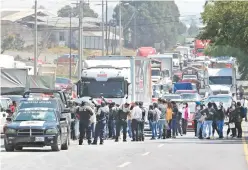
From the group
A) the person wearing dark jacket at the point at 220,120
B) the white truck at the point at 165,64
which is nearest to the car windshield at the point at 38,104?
the person wearing dark jacket at the point at 220,120

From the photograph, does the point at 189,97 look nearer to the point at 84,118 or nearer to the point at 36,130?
the point at 84,118

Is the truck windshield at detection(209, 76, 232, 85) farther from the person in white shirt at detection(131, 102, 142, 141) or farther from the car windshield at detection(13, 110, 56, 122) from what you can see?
the car windshield at detection(13, 110, 56, 122)

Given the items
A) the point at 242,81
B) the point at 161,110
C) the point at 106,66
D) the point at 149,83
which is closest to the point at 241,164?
the point at 161,110

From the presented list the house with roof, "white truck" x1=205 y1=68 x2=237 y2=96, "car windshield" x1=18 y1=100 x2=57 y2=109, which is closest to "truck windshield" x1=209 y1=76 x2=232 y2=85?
"white truck" x1=205 y1=68 x2=237 y2=96

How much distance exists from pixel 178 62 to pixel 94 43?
519 inches

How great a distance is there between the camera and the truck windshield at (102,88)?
4569cm

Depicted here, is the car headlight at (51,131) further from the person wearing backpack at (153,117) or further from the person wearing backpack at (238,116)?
the person wearing backpack at (238,116)

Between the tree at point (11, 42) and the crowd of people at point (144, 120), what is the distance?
8083 cm

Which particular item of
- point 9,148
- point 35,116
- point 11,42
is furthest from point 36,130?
point 11,42

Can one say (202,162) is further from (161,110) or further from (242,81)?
(242,81)

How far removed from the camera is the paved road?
2478 centimetres

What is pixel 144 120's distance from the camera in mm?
41500

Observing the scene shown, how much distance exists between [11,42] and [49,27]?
5.38m

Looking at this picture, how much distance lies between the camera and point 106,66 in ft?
154
